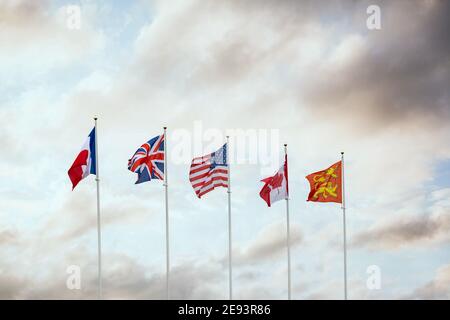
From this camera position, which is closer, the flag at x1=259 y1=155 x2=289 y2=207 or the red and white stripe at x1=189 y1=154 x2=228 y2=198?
the red and white stripe at x1=189 y1=154 x2=228 y2=198

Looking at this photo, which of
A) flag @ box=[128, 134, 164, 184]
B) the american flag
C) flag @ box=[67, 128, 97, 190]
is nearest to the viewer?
flag @ box=[67, 128, 97, 190]

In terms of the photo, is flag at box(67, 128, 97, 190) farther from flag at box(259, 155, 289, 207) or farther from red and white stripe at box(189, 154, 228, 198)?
flag at box(259, 155, 289, 207)

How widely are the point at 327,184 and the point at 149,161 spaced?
10.9 m

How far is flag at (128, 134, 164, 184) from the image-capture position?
45156mm

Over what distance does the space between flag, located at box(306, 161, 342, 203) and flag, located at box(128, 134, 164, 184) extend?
8857mm

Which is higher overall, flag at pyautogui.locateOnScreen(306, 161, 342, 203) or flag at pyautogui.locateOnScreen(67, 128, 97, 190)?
flag at pyautogui.locateOnScreen(67, 128, 97, 190)

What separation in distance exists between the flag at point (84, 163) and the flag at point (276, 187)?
10.2 metres

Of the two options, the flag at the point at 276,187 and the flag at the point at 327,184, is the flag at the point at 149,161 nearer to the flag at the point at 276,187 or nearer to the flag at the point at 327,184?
the flag at the point at 276,187

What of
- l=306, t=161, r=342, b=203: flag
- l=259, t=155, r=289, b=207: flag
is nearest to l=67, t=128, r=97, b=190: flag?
l=259, t=155, r=289, b=207: flag
